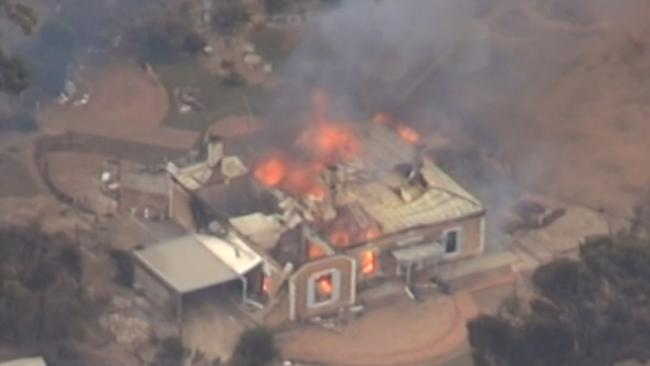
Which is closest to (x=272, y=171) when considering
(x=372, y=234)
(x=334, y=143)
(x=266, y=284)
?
(x=334, y=143)

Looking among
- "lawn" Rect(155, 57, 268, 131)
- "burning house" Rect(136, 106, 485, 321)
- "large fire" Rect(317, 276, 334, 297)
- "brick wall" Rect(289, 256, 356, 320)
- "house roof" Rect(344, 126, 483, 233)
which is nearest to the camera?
"brick wall" Rect(289, 256, 356, 320)

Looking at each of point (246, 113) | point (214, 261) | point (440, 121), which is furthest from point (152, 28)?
point (214, 261)

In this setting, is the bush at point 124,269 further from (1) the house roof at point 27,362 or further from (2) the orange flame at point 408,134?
(2) the orange flame at point 408,134

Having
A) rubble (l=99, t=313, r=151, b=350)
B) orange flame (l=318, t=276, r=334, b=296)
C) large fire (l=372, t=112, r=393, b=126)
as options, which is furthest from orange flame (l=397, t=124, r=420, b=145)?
rubble (l=99, t=313, r=151, b=350)

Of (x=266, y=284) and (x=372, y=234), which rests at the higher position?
(x=372, y=234)

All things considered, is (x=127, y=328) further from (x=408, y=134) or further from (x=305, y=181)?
(x=408, y=134)

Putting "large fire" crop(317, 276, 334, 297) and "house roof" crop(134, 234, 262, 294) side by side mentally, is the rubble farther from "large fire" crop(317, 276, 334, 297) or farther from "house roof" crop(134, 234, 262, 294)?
"large fire" crop(317, 276, 334, 297)

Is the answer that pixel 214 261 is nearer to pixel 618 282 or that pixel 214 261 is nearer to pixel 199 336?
pixel 199 336
